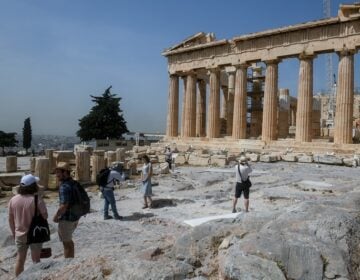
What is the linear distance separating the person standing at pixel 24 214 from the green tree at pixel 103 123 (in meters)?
50.4

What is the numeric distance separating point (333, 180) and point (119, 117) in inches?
1745

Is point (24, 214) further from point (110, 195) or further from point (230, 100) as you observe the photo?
point (230, 100)

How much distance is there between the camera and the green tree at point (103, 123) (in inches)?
2213

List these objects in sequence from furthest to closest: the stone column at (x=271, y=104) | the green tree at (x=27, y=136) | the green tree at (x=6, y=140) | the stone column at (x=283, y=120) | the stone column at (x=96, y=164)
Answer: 1. the green tree at (x=27, y=136)
2. the green tree at (x=6, y=140)
3. the stone column at (x=283, y=120)
4. the stone column at (x=271, y=104)
5. the stone column at (x=96, y=164)

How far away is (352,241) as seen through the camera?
4.87 m

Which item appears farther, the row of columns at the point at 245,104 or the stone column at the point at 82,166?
the row of columns at the point at 245,104

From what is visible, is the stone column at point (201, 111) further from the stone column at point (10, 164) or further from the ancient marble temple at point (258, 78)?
the stone column at point (10, 164)

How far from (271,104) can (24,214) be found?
86.0 ft

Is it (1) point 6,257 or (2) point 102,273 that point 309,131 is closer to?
(1) point 6,257

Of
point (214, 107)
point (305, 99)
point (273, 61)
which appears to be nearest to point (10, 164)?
point (214, 107)

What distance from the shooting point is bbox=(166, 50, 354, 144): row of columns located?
26359 mm

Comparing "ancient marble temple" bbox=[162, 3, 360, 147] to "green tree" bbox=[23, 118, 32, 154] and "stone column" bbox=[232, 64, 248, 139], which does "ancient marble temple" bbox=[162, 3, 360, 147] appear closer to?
"stone column" bbox=[232, 64, 248, 139]

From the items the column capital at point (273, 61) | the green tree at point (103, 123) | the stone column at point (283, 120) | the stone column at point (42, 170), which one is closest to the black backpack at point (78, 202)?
the stone column at point (42, 170)

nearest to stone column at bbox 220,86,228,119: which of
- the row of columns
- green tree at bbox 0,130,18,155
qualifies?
the row of columns
